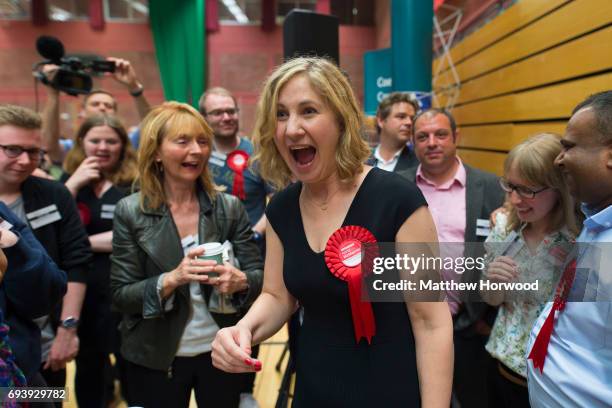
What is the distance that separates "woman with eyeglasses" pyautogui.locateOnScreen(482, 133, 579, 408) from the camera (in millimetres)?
1156

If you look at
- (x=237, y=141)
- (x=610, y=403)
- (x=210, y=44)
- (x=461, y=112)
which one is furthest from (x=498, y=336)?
(x=210, y=44)

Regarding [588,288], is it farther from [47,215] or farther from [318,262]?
[47,215]

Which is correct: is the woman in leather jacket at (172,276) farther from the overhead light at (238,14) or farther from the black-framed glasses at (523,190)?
the overhead light at (238,14)

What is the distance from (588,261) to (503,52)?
134 inches

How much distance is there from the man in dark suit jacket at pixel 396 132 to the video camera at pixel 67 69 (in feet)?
5.97

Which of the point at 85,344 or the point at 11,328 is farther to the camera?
the point at 85,344

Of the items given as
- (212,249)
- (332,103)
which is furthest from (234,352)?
(332,103)

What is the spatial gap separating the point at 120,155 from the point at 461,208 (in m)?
1.92

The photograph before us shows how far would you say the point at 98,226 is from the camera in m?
2.37

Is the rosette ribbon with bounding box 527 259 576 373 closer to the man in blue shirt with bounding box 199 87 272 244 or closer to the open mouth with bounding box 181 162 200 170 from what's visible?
the open mouth with bounding box 181 162 200 170

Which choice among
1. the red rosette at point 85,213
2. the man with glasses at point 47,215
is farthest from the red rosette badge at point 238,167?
the man with glasses at point 47,215

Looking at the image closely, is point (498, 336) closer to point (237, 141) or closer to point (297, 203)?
point (297, 203)

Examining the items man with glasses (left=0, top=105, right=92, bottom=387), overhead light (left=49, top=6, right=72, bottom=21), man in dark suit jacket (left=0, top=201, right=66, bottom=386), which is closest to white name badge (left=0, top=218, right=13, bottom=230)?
man in dark suit jacket (left=0, top=201, right=66, bottom=386)

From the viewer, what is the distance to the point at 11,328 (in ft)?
4.38
